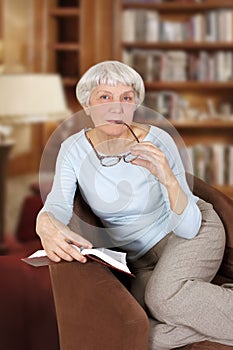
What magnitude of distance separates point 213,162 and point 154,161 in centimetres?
399

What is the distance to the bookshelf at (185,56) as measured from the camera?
5660 millimetres

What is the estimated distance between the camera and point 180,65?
5746 millimetres

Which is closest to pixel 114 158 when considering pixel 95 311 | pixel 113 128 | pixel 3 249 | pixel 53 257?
pixel 113 128

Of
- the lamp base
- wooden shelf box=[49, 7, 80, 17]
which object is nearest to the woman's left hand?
the lamp base

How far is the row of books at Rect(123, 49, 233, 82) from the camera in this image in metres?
5.70

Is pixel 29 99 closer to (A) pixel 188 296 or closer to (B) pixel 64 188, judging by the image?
(B) pixel 64 188

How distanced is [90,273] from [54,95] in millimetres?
1904

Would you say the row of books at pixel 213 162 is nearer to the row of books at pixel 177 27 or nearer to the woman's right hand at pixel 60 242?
the row of books at pixel 177 27

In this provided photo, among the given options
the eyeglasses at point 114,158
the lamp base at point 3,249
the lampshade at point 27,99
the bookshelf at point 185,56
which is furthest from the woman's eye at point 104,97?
the bookshelf at point 185,56

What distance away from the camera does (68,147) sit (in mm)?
2051

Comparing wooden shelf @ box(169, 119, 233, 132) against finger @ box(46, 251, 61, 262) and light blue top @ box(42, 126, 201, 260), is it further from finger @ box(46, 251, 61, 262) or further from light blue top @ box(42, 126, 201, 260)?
finger @ box(46, 251, 61, 262)

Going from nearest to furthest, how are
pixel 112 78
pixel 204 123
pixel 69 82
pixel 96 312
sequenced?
1. pixel 96 312
2. pixel 112 78
3. pixel 204 123
4. pixel 69 82

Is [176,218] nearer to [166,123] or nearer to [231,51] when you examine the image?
[166,123]

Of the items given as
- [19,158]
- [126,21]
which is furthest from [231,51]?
[19,158]
